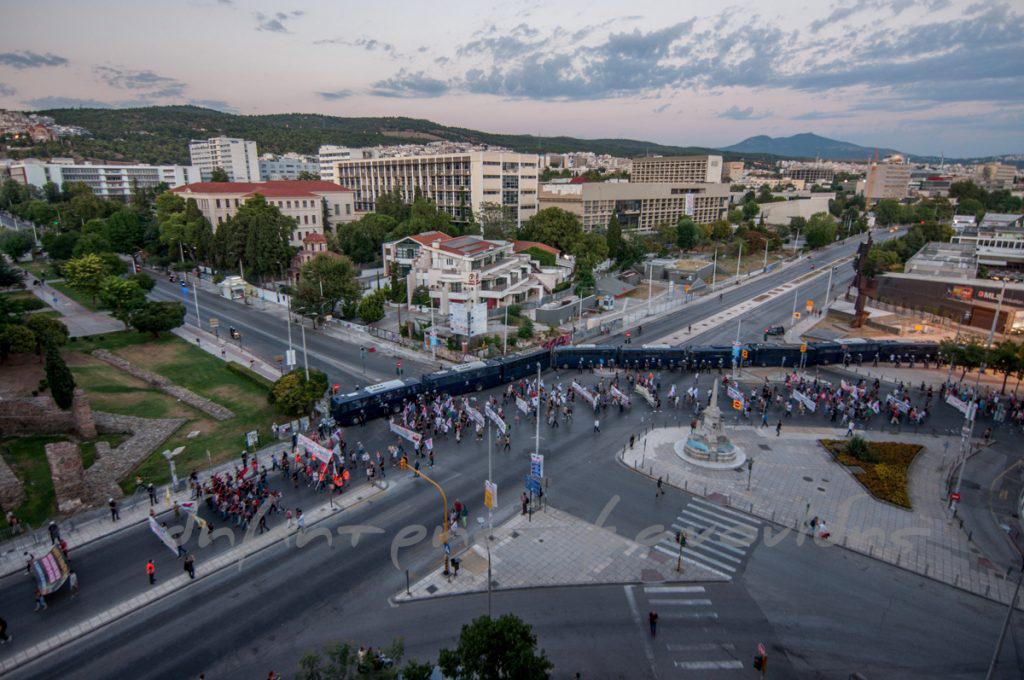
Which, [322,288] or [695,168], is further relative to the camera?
[695,168]

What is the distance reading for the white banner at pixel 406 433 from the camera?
107ft

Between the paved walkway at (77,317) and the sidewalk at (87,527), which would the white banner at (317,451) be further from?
the paved walkway at (77,317)

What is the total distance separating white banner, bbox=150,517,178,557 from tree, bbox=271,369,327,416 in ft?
36.7

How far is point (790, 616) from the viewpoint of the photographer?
68.5 ft

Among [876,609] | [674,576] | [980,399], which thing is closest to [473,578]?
[674,576]

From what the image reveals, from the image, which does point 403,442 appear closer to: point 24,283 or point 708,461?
point 708,461

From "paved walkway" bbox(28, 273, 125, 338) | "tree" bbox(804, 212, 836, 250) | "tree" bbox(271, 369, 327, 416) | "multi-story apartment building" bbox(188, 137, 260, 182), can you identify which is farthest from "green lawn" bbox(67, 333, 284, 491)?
"multi-story apartment building" bbox(188, 137, 260, 182)

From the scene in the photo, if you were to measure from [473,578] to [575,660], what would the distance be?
18.3 feet

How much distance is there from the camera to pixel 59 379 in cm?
3403

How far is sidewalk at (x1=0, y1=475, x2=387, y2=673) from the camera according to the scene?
63.1 feet

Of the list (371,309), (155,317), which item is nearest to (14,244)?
(155,317)

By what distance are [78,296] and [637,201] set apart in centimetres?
10827

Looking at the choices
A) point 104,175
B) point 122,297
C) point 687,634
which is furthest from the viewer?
point 104,175

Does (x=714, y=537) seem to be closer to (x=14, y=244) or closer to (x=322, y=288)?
(x=322, y=288)
